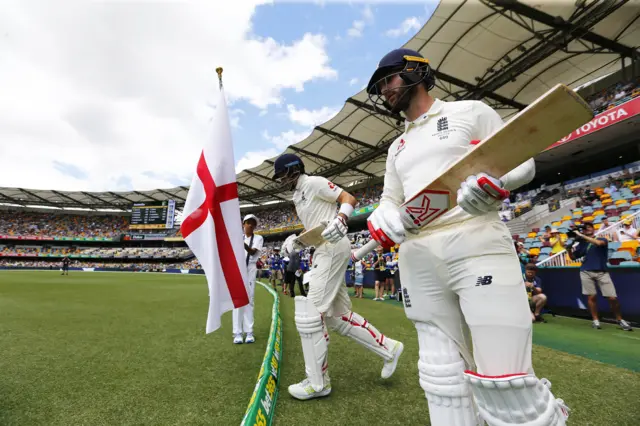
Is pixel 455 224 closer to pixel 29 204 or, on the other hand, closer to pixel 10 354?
pixel 10 354

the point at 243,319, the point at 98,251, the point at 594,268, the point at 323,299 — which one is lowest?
the point at 243,319

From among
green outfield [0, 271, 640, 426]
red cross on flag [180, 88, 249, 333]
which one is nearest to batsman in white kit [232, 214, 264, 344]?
green outfield [0, 271, 640, 426]

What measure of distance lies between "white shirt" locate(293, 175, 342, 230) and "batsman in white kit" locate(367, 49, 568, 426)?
1239 mm

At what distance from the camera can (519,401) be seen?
3.64ft

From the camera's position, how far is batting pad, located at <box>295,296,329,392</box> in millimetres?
2504

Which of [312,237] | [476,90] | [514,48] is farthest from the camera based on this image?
[476,90]

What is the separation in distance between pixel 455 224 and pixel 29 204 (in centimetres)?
5803

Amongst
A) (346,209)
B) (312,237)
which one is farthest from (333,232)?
(312,237)

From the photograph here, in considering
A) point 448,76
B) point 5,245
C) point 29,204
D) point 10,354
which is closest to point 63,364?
point 10,354

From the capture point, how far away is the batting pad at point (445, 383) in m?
1.30

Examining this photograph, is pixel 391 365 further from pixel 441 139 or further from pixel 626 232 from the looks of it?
pixel 626 232

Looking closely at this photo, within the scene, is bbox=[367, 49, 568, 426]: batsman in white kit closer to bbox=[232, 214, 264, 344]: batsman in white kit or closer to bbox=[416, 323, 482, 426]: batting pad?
bbox=[416, 323, 482, 426]: batting pad

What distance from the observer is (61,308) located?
701cm

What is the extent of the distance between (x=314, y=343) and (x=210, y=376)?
118cm
